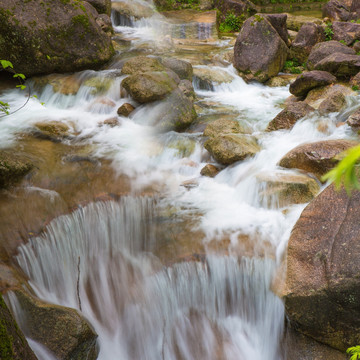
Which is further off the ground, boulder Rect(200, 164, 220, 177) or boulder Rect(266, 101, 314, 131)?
boulder Rect(266, 101, 314, 131)

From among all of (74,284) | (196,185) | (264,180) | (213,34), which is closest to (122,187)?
(196,185)

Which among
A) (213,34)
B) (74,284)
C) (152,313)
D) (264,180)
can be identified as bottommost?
(152,313)

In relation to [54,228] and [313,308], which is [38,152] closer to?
[54,228]

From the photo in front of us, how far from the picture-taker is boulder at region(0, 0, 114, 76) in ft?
26.9

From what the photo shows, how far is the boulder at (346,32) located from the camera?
39.2 feet

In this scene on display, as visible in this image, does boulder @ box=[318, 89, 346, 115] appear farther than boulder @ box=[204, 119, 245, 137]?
Yes

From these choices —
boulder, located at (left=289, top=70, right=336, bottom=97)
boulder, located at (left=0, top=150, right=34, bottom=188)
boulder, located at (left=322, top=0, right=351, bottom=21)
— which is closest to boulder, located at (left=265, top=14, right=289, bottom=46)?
boulder, located at (left=289, top=70, right=336, bottom=97)

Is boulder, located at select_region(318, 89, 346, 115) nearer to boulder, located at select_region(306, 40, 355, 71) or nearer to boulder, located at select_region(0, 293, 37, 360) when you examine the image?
boulder, located at select_region(306, 40, 355, 71)

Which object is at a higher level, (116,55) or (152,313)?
(116,55)

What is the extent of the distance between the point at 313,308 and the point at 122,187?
3.06 metres

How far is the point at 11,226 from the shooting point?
429cm

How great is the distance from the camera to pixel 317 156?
5.42 m

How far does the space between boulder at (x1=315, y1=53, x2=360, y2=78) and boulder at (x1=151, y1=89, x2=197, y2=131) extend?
4.19 meters

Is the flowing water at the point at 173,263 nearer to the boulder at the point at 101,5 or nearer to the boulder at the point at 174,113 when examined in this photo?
the boulder at the point at 174,113
